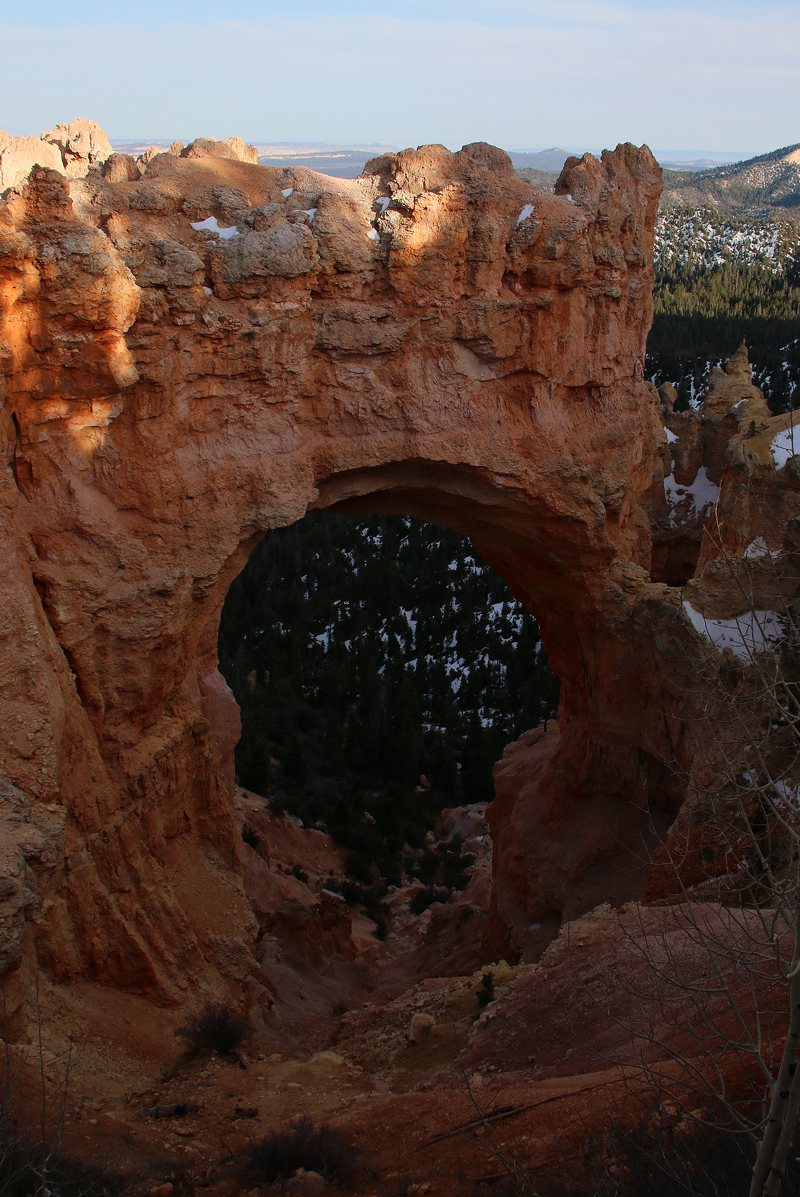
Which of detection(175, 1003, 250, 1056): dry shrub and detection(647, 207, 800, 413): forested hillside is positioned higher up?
detection(647, 207, 800, 413): forested hillside

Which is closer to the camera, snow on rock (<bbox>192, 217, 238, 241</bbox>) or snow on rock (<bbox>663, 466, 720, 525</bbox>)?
snow on rock (<bbox>192, 217, 238, 241</bbox>)

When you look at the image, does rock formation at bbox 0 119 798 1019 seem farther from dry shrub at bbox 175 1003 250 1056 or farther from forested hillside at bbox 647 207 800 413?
forested hillside at bbox 647 207 800 413

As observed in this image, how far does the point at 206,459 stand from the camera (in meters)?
8.66

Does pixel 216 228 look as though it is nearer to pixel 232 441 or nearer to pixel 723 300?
pixel 232 441

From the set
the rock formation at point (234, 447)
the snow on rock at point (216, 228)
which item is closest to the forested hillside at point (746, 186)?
the rock formation at point (234, 447)

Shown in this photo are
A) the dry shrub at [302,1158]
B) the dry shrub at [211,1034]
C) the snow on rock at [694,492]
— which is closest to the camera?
the dry shrub at [302,1158]

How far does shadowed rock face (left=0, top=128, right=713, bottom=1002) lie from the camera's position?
731 centimetres

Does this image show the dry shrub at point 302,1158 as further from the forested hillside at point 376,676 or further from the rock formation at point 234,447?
the forested hillside at point 376,676

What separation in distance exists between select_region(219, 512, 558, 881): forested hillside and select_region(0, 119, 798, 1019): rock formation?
8.76m

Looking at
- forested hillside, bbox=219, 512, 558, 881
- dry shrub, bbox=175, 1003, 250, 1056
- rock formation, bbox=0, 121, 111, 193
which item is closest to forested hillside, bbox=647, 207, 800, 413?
forested hillside, bbox=219, 512, 558, 881

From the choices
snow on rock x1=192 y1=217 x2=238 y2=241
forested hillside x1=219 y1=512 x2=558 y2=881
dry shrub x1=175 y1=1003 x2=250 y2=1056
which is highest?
snow on rock x1=192 y1=217 x2=238 y2=241

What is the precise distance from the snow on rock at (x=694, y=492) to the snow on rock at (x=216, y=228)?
12858 mm

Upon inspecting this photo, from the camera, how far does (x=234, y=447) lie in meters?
8.83

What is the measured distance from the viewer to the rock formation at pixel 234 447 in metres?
7.26
